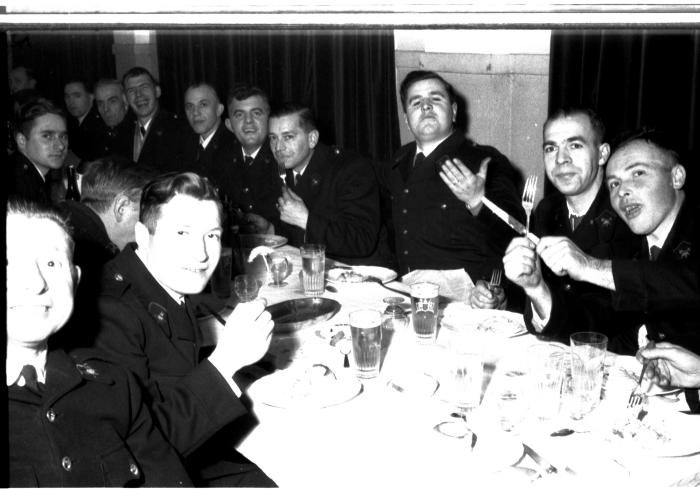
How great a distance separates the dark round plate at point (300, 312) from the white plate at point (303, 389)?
0.88 feet

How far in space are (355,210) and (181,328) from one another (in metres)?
1.54

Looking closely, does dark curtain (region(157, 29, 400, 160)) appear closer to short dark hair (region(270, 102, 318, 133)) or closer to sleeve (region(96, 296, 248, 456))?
short dark hair (region(270, 102, 318, 133))

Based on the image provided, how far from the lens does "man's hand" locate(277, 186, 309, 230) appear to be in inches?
112

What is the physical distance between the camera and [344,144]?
12.7ft

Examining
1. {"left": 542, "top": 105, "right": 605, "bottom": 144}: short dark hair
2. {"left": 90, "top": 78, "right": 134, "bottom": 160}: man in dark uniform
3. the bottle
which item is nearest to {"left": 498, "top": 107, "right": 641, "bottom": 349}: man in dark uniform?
{"left": 542, "top": 105, "right": 605, "bottom": 144}: short dark hair

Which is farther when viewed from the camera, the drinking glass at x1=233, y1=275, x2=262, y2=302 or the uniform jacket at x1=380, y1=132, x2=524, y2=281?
the uniform jacket at x1=380, y1=132, x2=524, y2=281

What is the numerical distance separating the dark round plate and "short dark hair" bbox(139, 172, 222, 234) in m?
0.34

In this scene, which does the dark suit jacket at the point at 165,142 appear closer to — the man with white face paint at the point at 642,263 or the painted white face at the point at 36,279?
the man with white face paint at the point at 642,263

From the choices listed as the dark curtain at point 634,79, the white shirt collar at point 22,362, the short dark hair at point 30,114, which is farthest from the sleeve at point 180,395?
the short dark hair at point 30,114

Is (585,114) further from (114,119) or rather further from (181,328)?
(114,119)

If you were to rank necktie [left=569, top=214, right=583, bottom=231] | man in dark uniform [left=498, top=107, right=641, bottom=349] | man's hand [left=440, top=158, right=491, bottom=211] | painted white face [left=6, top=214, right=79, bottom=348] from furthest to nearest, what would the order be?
man's hand [left=440, top=158, right=491, bottom=211] → necktie [left=569, top=214, right=583, bottom=231] → man in dark uniform [left=498, top=107, right=641, bottom=349] → painted white face [left=6, top=214, right=79, bottom=348]

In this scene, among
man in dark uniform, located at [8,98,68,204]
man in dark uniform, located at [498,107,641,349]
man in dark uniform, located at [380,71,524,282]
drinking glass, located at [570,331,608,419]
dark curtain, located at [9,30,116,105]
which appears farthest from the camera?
dark curtain, located at [9,30,116,105]

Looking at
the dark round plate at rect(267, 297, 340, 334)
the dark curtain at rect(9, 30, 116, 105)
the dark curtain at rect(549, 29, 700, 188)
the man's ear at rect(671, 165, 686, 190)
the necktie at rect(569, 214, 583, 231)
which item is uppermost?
the dark curtain at rect(9, 30, 116, 105)
